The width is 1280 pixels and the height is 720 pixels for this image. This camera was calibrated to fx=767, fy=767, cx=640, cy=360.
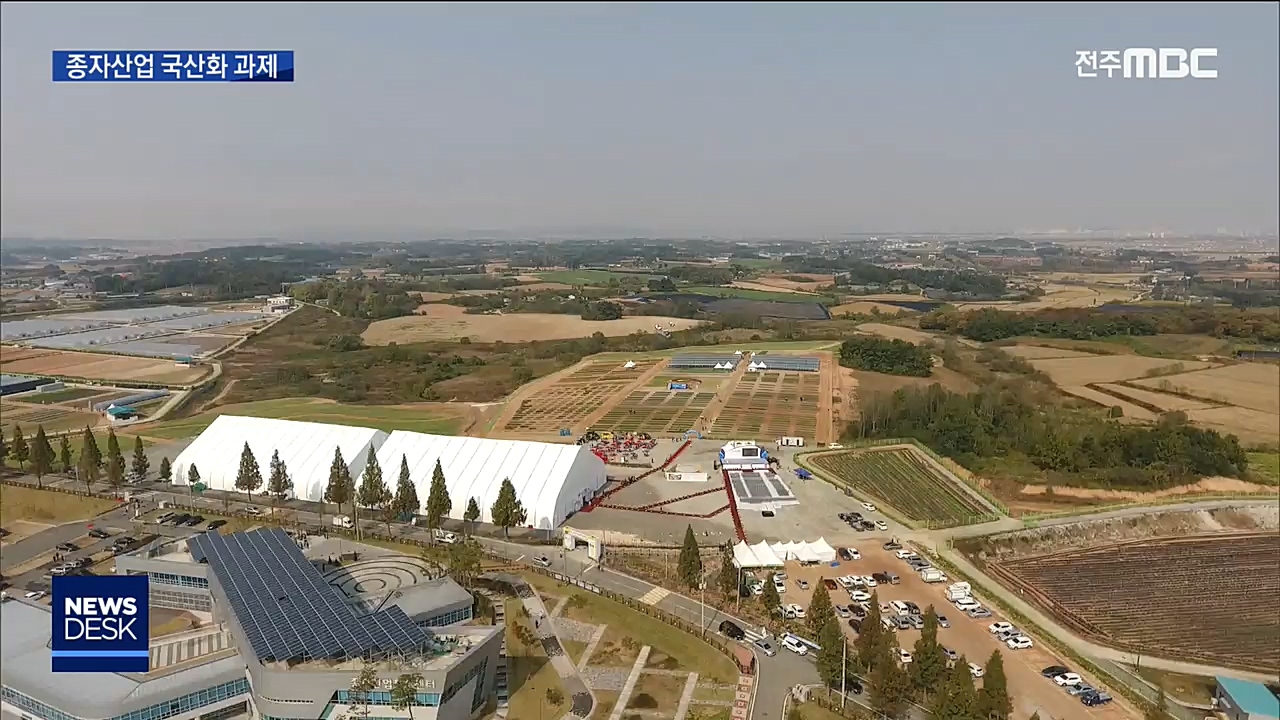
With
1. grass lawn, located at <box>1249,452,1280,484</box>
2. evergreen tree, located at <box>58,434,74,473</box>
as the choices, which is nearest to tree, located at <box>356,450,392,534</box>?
evergreen tree, located at <box>58,434,74,473</box>

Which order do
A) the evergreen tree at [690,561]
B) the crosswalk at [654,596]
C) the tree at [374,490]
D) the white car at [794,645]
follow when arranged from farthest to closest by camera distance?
the tree at [374,490]
the crosswalk at [654,596]
the evergreen tree at [690,561]
the white car at [794,645]

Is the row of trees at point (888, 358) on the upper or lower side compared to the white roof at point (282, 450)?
upper

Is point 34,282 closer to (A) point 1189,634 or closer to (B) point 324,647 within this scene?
(B) point 324,647

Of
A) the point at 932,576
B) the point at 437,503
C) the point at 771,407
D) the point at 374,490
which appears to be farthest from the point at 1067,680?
the point at 771,407

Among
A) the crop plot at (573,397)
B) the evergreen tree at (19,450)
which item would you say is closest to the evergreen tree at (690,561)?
the crop plot at (573,397)

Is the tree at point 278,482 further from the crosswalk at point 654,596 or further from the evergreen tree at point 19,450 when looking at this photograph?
the crosswalk at point 654,596

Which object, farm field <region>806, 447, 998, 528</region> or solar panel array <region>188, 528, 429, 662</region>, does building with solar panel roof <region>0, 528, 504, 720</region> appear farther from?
farm field <region>806, 447, 998, 528</region>
